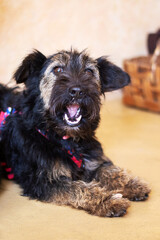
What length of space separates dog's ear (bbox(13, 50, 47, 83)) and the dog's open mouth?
39cm

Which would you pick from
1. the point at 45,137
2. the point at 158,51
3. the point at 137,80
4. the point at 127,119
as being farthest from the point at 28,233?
the point at 158,51

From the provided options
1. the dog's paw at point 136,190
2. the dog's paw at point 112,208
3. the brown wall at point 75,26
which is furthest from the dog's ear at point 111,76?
the brown wall at point 75,26

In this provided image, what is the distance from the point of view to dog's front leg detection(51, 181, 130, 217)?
2.13m

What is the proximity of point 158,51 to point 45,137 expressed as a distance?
8.51ft

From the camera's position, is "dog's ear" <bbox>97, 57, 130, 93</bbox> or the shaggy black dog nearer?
the shaggy black dog

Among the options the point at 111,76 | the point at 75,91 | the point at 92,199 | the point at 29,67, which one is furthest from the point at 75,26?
the point at 92,199

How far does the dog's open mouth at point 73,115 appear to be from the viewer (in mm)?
2324

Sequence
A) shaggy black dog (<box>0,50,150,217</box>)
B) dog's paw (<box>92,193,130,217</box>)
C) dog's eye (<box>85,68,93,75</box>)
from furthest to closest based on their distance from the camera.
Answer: dog's eye (<box>85,68,93,75</box>) → shaggy black dog (<box>0,50,150,217</box>) → dog's paw (<box>92,193,130,217</box>)

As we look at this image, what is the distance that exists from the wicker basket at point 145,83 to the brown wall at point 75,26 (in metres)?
0.63

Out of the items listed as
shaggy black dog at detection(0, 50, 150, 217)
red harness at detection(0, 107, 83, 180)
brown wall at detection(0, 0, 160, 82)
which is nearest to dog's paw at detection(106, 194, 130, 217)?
shaggy black dog at detection(0, 50, 150, 217)

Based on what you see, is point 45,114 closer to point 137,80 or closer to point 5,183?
point 5,183

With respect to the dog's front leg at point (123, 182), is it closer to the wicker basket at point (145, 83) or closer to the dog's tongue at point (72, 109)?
the dog's tongue at point (72, 109)

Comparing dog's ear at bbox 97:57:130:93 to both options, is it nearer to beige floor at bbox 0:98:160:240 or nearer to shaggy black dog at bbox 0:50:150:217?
shaggy black dog at bbox 0:50:150:217

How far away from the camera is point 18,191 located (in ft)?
8.29
